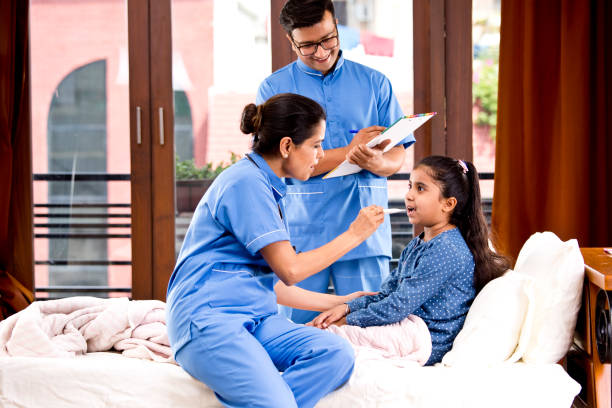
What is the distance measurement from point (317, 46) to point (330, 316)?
0.93m

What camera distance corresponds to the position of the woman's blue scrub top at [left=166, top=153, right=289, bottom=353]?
1.64 meters

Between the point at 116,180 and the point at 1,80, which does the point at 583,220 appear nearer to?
the point at 116,180

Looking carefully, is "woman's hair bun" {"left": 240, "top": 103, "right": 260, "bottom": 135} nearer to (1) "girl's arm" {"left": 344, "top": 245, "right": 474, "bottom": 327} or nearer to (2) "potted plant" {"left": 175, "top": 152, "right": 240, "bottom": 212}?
(1) "girl's arm" {"left": 344, "top": 245, "right": 474, "bottom": 327}

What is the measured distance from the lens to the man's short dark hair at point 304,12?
2188 mm

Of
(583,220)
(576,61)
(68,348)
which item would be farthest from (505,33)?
(68,348)

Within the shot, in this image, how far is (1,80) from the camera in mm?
3270

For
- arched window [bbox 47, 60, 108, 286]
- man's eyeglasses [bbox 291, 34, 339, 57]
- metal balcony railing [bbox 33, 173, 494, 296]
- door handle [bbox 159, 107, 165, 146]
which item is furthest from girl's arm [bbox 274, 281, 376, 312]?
arched window [bbox 47, 60, 108, 286]

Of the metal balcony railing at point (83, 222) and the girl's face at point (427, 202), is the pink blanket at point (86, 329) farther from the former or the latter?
the metal balcony railing at point (83, 222)

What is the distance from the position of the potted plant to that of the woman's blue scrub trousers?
180 cm

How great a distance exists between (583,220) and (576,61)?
75 cm

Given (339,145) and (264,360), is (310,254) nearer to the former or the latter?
(264,360)

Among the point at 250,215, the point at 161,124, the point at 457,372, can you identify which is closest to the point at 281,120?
the point at 250,215

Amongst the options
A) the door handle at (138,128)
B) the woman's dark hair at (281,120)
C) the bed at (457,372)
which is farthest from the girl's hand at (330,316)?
the door handle at (138,128)

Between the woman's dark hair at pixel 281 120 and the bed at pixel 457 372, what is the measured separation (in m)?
0.66
